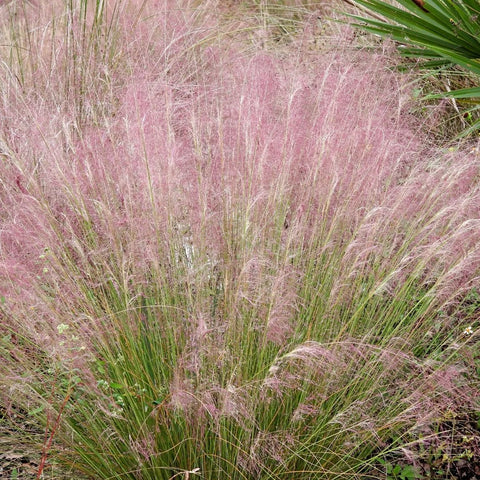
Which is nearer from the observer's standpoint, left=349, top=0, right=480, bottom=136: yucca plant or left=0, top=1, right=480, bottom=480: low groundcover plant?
left=0, top=1, right=480, bottom=480: low groundcover plant

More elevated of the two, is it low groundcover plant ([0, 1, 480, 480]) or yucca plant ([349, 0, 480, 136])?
yucca plant ([349, 0, 480, 136])

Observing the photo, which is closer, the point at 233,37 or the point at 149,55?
the point at 149,55

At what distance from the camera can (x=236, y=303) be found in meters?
1.85

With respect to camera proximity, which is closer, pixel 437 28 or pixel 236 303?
pixel 236 303

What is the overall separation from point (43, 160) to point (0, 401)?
868 millimetres

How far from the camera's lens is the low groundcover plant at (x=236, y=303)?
1.90 meters

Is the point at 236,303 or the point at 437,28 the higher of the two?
the point at 437,28

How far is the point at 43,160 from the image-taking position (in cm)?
241

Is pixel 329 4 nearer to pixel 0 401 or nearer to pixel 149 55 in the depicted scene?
pixel 149 55

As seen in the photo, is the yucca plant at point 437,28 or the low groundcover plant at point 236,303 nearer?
the low groundcover plant at point 236,303

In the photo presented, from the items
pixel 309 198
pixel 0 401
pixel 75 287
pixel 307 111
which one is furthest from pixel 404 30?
→ pixel 0 401

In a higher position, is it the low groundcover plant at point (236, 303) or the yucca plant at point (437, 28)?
the yucca plant at point (437, 28)

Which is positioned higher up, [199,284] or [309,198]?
[309,198]

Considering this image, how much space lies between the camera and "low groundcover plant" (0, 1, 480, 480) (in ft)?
6.23
